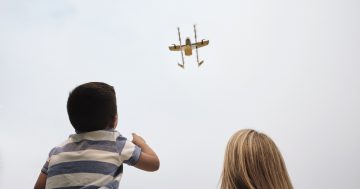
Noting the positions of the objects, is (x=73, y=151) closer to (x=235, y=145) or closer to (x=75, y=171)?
(x=75, y=171)

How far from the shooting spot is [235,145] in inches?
122

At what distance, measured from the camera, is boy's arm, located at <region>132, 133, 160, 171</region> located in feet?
10.2

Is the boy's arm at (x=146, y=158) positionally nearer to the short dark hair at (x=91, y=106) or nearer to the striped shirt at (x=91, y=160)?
the striped shirt at (x=91, y=160)

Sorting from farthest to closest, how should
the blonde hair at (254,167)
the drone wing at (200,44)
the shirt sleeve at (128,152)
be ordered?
the drone wing at (200,44), the shirt sleeve at (128,152), the blonde hair at (254,167)

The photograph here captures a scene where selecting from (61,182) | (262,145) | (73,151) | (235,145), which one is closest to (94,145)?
(73,151)

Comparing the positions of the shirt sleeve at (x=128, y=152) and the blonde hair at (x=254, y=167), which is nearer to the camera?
the blonde hair at (x=254, y=167)

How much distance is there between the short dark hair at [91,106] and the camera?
10.1ft

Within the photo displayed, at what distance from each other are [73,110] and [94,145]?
369 mm

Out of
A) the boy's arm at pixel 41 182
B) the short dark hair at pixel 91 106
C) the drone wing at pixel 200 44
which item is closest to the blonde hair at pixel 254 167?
the short dark hair at pixel 91 106

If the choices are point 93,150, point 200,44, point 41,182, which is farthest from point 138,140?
point 200,44

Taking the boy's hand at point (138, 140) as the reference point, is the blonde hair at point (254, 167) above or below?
below

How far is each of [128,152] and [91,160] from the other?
12.5 inches

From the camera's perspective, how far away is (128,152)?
306cm

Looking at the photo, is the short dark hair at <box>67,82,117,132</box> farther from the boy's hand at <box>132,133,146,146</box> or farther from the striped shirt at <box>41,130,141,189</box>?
the boy's hand at <box>132,133,146,146</box>
